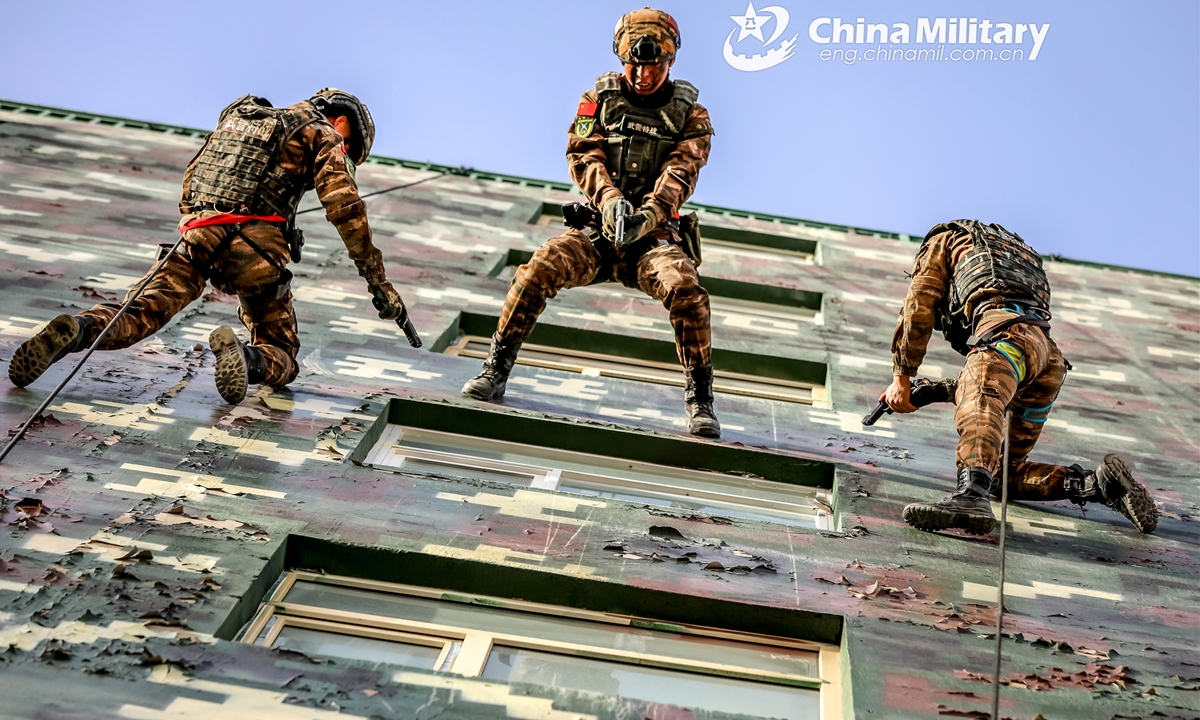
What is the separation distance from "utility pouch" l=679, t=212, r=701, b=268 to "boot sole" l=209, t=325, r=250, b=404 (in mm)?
2688

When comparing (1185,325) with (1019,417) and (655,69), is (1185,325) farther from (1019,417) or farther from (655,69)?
(655,69)

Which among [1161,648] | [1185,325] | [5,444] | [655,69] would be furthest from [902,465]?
[1185,325]

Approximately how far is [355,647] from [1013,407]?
3696 millimetres

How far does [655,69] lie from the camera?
722cm

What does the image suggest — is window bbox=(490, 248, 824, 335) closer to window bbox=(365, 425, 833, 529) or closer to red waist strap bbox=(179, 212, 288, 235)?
window bbox=(365, 425, 833, 529)

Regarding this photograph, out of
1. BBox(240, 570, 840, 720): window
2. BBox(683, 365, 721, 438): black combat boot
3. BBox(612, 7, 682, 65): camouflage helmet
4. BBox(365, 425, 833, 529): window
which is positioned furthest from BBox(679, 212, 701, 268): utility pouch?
BBox(240, 570, 840, 720): window

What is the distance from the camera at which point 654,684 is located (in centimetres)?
484

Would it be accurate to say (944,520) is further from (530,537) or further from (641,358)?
(641,358)

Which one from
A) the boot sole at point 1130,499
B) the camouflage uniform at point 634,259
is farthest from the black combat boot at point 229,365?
the boot sole at point 1130,499

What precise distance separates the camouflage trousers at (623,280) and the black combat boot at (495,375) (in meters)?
0.10

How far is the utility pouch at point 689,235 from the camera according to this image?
7383mm

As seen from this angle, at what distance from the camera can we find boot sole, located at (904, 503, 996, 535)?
18.4ft

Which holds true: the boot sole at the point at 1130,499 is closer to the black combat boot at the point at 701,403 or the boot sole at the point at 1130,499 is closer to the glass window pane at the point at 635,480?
the glass window pane at the point at 635,480

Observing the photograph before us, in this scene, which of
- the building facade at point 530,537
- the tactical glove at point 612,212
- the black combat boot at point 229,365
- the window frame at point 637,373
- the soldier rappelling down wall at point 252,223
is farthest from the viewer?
the window frame at point 637,373
